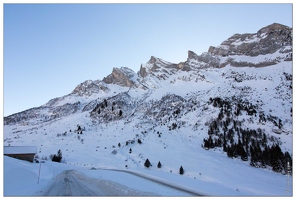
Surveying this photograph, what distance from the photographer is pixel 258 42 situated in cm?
16875

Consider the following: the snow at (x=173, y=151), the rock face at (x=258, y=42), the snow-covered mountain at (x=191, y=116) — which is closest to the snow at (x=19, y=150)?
the snow at (x=173, y=151)

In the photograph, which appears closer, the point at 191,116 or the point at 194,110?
the point at 191,116

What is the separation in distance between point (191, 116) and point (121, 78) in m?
116

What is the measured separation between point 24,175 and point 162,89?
12273 cm

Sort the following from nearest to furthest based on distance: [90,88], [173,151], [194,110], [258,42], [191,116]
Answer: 1. [173,151]
2. [191,116]
3. [194,110]
4. [258,42]
5. [90,88]

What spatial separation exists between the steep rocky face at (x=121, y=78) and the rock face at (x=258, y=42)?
72.3 metres

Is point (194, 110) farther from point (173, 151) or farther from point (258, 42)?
point (258, 42)

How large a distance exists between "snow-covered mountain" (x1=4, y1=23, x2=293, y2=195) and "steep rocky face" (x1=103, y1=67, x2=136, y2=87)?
99 centimetres

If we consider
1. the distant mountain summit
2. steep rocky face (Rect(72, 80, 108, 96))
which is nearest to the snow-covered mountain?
the distant mountain summit

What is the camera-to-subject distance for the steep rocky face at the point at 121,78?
18175 centimetres

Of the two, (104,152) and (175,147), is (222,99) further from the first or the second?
(104,152)

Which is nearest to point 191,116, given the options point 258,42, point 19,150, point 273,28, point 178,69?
point 19,150

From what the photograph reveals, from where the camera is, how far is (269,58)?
141 meters

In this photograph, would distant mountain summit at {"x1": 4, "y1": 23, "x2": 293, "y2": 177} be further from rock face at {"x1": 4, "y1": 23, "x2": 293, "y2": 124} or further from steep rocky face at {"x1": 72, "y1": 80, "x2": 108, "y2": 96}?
steep rocky face at {"x1": 72, "y1": 80, "x2": 108, "y2": 96}
